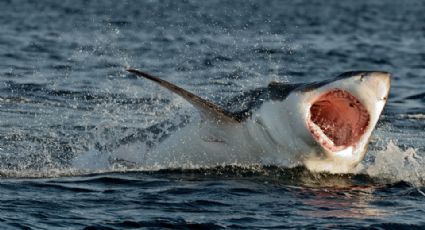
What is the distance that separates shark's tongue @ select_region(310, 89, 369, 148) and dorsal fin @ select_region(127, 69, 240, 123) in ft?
2.94

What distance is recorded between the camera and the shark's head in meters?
9.79

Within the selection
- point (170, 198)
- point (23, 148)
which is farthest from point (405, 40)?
point (170, 198)

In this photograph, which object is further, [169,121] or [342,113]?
[169,121]

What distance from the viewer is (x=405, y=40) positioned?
109ft

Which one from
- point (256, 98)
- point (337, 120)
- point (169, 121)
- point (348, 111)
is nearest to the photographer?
point (348, 111)

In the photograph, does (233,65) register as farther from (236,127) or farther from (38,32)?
(236,127)

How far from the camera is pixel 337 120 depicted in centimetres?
1020

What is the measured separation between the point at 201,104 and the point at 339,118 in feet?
4.46

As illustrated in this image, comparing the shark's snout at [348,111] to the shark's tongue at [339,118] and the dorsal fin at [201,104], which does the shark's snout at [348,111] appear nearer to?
the shark's tongue at [339,118]

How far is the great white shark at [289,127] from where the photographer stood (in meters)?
9.87

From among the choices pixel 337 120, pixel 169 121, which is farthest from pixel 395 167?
pixel 169 121

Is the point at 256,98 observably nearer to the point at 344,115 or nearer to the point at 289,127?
the point at 289,127

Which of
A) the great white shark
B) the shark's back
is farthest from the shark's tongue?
the shark's back

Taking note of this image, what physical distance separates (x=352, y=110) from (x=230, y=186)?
1471 mm
